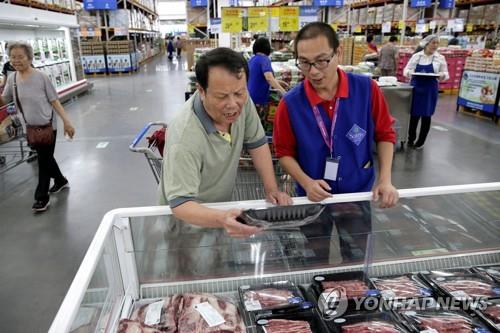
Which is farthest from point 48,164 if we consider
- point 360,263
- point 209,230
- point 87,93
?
point 87,93

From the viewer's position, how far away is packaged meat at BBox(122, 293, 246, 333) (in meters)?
1.37

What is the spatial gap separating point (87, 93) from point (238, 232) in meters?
11.9

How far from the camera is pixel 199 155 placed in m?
1.40

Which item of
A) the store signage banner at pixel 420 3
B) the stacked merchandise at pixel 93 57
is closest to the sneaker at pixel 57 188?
the store signage banner at pixel 420 3

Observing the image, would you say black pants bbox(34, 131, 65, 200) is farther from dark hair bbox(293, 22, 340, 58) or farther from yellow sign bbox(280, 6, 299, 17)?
yellow sign bbox(280, 6, 299, 17)

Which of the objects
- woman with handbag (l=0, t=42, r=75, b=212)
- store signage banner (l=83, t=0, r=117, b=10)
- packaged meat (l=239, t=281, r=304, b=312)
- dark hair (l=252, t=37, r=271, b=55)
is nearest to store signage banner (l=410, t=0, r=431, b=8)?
dark hair (l=252, t=37, r=271, b=55)

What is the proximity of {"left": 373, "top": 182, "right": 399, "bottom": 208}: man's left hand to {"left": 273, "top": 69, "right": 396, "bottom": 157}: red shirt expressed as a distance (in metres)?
0.39

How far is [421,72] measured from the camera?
5.91 m

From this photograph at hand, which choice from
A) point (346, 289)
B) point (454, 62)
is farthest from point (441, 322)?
point (454, 62)

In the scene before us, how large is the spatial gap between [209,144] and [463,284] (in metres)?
1.21

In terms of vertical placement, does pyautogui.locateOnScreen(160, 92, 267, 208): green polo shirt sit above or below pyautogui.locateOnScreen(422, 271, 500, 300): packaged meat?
above

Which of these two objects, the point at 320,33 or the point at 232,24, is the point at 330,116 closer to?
A: the point at 320,33

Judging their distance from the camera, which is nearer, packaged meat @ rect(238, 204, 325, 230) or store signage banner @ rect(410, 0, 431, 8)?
packaged meat @ rect(238, 204, 325, 230)

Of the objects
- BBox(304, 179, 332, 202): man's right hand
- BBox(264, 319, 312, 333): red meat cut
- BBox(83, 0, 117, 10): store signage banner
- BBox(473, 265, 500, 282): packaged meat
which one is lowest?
BBox(264, 319, 312, 333): red meat cut
